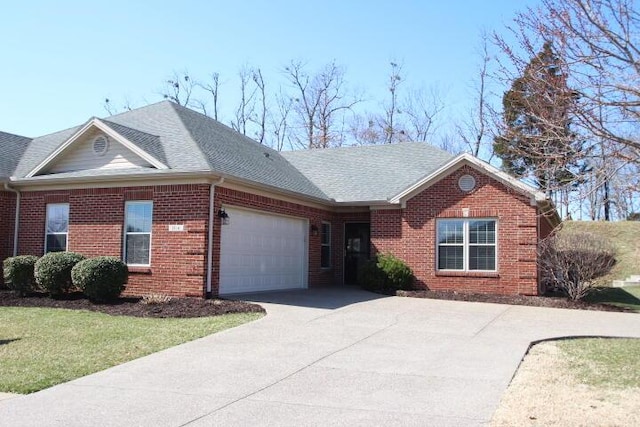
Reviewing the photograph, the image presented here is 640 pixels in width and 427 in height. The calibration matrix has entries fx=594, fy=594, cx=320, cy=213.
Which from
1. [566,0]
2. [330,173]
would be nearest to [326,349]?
[566,0]

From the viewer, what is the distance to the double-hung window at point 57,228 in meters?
16.8

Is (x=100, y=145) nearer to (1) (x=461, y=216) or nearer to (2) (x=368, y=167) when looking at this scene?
(2) (x=368, y=167)

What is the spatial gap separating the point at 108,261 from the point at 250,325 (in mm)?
4755

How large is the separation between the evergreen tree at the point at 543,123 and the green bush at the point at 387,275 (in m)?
11.0

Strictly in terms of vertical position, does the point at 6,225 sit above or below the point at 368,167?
below

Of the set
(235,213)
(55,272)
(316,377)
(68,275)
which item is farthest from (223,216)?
(316,377)

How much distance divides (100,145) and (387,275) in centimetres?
913

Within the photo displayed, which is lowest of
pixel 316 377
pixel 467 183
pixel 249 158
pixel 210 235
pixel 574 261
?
pixel 316 377

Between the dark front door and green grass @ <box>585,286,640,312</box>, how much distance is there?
7412mm

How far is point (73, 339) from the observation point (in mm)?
9992

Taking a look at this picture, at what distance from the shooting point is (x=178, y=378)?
7.57 metres

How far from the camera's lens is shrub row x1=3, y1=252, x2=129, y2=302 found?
45.2 feet

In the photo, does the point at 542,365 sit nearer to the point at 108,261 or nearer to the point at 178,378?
the point at 178,378

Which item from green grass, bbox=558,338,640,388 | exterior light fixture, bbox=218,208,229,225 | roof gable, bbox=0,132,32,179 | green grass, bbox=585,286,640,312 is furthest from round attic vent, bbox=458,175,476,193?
roof gable, bbox=0,132,32,179
